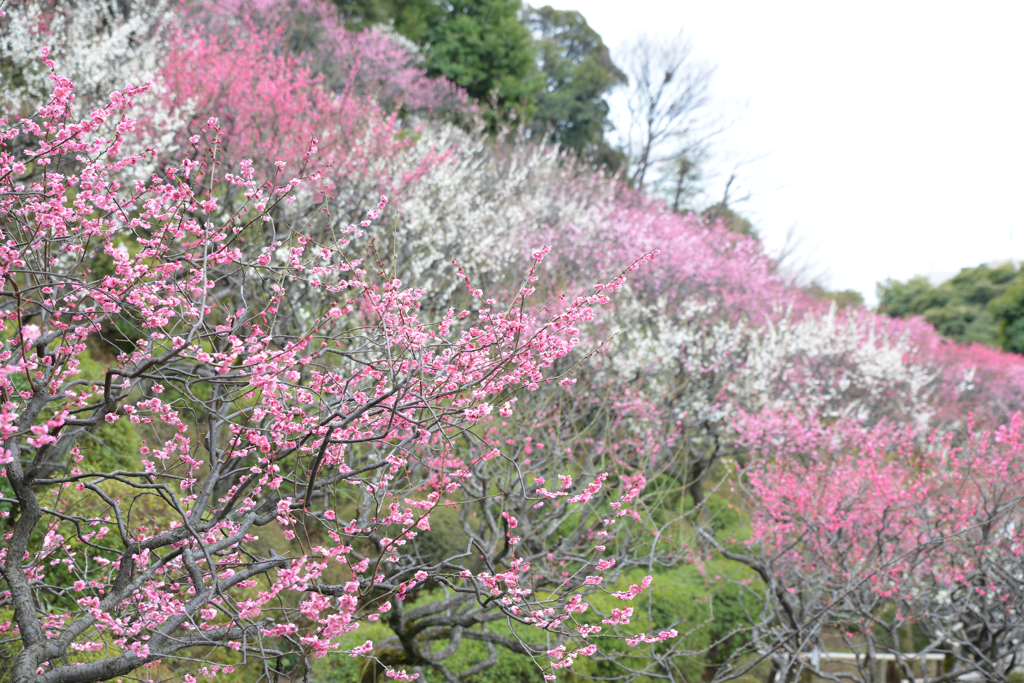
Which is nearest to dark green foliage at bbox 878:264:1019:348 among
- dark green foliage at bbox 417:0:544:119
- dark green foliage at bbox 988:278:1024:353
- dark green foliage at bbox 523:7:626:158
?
dark green foliage at bbox 988:278:1024:353

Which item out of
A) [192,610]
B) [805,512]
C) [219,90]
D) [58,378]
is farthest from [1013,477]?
[219,90]

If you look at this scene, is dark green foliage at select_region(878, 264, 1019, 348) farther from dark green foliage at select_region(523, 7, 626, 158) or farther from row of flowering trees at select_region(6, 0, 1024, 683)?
dark green foliage at select_region(523, 7, 626, 158)

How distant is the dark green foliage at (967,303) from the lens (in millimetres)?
30350

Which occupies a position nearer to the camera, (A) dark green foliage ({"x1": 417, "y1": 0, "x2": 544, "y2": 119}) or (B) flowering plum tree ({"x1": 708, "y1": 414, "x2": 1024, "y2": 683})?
(B) flowering plum tree ({"x1": 708, "y1": 414, "x2": 1024, "y2": 683})

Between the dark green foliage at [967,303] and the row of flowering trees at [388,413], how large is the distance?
37.5ft

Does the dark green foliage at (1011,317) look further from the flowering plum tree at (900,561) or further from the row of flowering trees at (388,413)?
the flowering plum tree at (900,561)

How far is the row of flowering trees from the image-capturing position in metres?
3.00

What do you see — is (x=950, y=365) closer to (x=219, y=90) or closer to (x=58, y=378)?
(x=219, y=90)

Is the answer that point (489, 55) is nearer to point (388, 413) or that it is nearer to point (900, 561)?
point (900, 561)

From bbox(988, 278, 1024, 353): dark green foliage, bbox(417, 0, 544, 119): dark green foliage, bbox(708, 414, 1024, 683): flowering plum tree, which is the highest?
bbox(417, 0, 544, 119): dark green foliage

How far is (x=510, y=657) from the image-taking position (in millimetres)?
7125

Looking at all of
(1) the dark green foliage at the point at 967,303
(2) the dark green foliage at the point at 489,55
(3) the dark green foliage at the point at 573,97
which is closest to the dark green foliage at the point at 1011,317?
(1) the dark green foliage at the point at 967,303

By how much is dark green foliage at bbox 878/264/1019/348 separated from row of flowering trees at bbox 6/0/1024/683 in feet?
37.5

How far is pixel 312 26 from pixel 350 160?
13.7 m
